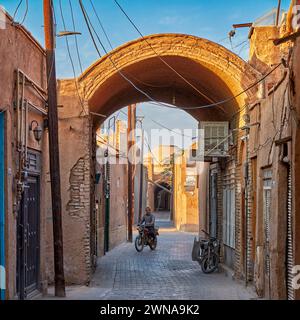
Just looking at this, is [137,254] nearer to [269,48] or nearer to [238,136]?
[238,136]

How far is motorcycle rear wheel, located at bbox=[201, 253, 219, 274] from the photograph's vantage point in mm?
16297

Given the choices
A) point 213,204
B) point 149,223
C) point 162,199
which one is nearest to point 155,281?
point 213,204

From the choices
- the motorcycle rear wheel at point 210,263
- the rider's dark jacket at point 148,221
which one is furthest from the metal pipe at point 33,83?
the rider's dark jacket at point 148,221

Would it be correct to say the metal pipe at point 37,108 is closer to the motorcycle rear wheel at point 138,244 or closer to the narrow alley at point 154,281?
the narrow alley at point 154,281

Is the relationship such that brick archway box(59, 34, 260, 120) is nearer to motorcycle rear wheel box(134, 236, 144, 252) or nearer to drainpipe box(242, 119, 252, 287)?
drainpipe box(242, 119, 252, 287)

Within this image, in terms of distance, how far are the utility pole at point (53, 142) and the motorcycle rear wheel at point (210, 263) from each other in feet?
19.2

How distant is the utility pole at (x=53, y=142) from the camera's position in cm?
1097

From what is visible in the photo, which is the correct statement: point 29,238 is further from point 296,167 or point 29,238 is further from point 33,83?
point 296,167

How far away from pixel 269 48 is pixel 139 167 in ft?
86.9

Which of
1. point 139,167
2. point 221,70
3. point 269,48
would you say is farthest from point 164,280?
point 139,167

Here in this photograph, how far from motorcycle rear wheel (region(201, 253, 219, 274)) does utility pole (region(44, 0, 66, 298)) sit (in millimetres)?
5845

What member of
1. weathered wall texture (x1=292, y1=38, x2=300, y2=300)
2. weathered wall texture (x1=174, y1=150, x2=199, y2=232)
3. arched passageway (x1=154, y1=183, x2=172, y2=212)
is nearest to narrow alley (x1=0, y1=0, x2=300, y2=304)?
weathered wall texture (x1=292, y1=38, x2=300, y2=300)

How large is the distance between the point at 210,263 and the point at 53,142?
7.20 meters

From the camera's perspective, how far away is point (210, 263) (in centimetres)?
1645
